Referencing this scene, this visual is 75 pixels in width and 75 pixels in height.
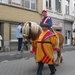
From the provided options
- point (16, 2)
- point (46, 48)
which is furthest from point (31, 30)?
point (16, 2)

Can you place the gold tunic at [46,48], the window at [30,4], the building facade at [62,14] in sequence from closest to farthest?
1. the gold tunic at [46,48]
2. the window at [30,4]
3. the building facade at [62,14]

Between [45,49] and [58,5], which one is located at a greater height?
[58,5]

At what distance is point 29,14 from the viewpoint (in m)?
19.7

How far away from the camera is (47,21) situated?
22.6 feet

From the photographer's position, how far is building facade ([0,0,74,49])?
16.7m

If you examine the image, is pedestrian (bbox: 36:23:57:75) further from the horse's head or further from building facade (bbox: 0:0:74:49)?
building facade (bbox: 0:0:74:49)

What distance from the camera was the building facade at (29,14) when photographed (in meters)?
16.7

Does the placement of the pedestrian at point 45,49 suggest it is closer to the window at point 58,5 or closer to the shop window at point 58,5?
the shop window at point 58,5

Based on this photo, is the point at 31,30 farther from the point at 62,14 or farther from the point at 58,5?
the point at 62,14

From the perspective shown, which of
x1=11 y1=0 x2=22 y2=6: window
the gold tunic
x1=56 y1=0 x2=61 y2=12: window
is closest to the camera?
the gold tunic

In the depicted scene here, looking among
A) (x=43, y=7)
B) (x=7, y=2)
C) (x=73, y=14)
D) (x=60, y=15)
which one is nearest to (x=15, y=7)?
(x=7, y=2)

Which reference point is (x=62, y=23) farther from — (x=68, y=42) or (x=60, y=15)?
(x=68, y=42)

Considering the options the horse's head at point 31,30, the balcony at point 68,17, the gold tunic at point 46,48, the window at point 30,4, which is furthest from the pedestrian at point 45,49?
the balcony at point 68,17

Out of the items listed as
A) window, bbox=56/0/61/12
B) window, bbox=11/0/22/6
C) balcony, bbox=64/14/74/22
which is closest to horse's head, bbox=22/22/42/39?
window, bbox=11/0/22/6
